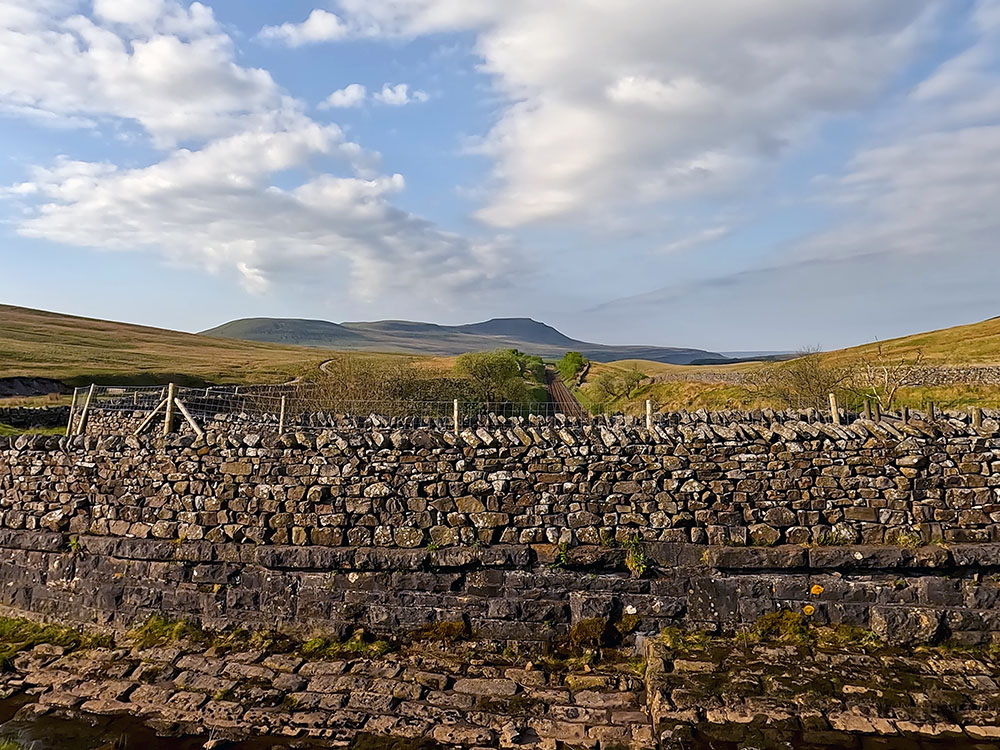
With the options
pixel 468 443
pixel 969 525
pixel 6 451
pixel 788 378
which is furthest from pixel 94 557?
pixel 788 378

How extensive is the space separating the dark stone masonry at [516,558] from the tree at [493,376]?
30707 millimetres

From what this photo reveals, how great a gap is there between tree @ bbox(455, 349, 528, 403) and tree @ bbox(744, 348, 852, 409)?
16.8 metres

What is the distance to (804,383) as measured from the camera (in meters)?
31.0

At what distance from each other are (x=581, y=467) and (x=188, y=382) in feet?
184

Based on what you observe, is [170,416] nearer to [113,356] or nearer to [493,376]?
[493,376]

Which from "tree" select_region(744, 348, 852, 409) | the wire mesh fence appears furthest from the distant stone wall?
"tree" select_region(744, 348, 852, 409)

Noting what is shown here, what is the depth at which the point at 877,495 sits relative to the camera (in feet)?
27.6

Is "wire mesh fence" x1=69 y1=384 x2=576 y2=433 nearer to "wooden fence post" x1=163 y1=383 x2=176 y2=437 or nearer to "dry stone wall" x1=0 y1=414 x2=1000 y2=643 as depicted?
"wooden fence post" x1=163 y1=383 x2=176 y2=437

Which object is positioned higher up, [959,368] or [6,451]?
[959,368]

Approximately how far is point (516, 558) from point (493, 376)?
36.4 meters

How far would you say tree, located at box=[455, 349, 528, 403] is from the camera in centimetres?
4166

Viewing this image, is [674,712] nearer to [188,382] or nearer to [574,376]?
[188,382]

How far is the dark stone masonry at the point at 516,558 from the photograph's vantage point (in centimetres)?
733

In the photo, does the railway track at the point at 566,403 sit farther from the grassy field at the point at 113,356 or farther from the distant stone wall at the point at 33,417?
the distant stone wall at the point at 33,417
